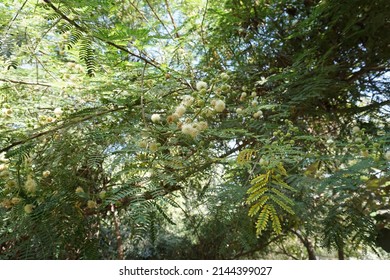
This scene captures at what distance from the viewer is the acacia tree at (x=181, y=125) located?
3.47 feet

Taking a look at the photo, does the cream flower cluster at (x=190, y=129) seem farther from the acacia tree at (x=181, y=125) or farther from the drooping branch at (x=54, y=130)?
the drooping branch at (x=54, y=130)

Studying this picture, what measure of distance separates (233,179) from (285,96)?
53 centimetres

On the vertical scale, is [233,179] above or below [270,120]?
below

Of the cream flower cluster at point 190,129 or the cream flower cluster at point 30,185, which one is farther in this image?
the cream flower cluster at point 30,185

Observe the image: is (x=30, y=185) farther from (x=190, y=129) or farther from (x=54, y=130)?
(x=190, y=129)

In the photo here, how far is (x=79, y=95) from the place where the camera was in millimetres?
1658

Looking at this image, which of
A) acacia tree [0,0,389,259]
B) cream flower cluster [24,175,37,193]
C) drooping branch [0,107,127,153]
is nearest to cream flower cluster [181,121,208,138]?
acacia tree [0,0,389,259]

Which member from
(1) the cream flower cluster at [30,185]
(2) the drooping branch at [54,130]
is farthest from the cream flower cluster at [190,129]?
(1) the cream flower cluster at [30,185]

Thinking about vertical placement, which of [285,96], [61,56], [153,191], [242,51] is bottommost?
[153,191]

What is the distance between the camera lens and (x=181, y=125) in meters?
1.08

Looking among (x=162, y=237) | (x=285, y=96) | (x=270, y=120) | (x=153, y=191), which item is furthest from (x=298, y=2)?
(x=162, y=237)

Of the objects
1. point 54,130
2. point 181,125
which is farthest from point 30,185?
point 181,125
